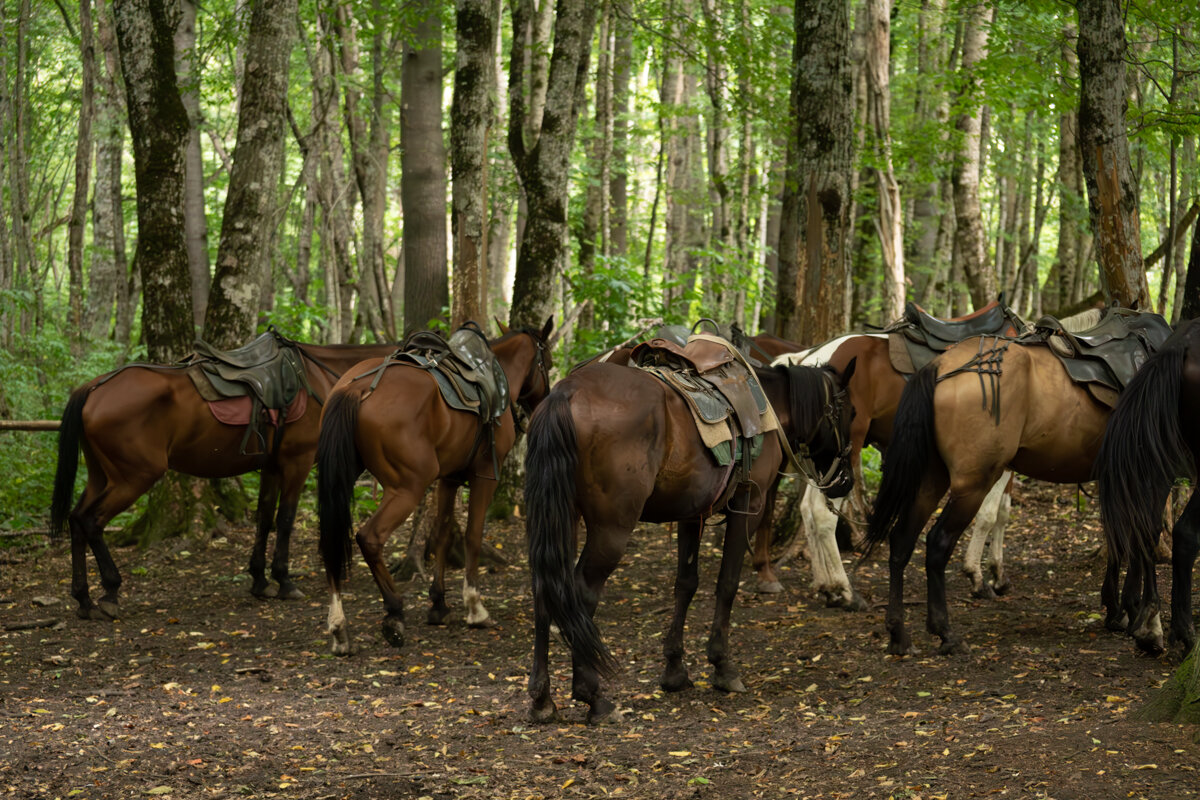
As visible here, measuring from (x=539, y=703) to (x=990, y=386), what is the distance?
11.3 ft

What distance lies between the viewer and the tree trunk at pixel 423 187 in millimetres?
11641

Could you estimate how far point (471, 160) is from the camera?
981 cm

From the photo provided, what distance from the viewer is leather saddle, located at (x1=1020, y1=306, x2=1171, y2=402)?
22.4 feet

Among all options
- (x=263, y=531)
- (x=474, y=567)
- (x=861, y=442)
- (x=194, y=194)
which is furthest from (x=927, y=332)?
(x=194, y=194)

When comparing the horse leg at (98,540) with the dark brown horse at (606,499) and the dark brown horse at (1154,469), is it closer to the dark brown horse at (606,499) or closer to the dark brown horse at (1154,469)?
the dark brown horse at (606,499)

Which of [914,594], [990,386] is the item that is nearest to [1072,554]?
[914,594]

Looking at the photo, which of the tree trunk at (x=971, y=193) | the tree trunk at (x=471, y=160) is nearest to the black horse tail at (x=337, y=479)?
the tree trunk at (x=471, y=160)

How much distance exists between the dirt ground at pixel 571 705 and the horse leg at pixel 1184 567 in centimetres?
20

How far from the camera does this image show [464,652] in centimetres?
707

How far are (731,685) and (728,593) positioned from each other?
0.52m

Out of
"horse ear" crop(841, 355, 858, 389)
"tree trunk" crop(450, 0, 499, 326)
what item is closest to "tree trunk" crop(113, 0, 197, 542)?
"tree trunk" crop(450, 0, 499, 326)

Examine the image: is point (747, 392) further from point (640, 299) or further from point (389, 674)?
point (640, 299)

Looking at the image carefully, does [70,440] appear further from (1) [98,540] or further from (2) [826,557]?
(2) [826,557]

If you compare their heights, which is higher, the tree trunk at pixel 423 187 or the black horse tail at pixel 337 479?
the tree trunk at pixel 423 187
